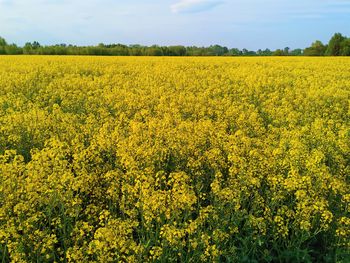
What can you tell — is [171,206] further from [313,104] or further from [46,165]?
[313,104]

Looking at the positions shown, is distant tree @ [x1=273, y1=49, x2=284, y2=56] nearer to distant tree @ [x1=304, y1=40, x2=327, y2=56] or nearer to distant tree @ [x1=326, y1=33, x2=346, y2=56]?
distant tree @ [x1=304, y1=40, x2=327, y2=56]

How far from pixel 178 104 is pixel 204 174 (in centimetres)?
411

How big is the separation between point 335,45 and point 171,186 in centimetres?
5696

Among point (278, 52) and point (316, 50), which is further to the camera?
point (316, 50)

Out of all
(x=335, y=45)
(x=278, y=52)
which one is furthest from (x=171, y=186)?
(x=335, y=45)

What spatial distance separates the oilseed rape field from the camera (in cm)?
371

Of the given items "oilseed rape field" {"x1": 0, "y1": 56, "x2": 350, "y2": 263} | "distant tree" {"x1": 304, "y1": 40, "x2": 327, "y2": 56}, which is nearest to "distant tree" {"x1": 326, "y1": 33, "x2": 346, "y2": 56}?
"distant tree" {"x1": 304, "y1": 40, "x2": 327, "y2": 56}

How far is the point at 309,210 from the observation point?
421 cm

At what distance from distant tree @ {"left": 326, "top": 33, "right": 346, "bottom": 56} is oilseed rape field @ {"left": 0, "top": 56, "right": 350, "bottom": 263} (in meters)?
49.1

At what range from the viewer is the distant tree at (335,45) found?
5406cm

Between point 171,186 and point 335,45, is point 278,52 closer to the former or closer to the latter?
point 335,45

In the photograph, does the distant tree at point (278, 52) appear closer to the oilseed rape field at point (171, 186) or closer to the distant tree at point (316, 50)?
the distant tree at point (316, 50)

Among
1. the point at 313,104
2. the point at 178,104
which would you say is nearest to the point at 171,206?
the point at 178,104

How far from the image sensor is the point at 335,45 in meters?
54.8
